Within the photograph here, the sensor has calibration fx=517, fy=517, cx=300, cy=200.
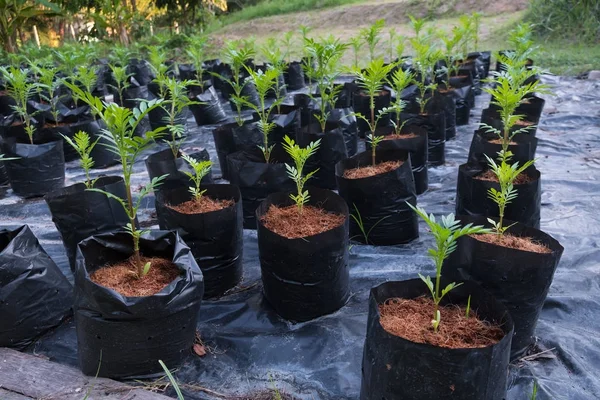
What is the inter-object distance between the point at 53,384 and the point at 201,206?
1141 millimetres

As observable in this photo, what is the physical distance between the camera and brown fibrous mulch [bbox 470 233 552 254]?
220 cm

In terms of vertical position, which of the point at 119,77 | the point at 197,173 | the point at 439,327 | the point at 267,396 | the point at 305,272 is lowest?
the point at 267,396

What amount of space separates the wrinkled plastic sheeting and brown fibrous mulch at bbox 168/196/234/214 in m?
0.47

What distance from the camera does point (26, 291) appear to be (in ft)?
7.84

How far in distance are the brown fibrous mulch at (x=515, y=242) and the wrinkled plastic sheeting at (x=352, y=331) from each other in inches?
17.2

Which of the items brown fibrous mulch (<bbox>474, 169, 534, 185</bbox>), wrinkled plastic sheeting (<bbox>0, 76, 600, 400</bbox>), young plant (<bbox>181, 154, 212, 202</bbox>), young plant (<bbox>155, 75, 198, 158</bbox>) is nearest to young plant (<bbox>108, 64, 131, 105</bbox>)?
young plant (<bbox>155, 75, 198, 158</bbox>)

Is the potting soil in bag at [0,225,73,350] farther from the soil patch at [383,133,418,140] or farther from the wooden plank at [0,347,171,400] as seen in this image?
the soil patch at [383,133,418,140]

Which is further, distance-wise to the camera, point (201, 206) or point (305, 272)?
point (201, 206)

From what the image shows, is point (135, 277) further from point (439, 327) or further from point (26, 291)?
point (439, 327)

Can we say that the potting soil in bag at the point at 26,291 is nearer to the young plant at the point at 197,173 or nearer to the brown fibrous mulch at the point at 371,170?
the young plant at the point at 197,173

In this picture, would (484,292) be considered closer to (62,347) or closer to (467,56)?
(62,347)

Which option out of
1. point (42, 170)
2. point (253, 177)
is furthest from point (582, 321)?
point (42, 170)

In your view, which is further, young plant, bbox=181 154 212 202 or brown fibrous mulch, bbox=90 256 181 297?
young plant, bbox=181 154 212 202

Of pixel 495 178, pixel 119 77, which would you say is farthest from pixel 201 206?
pixel 119 77
